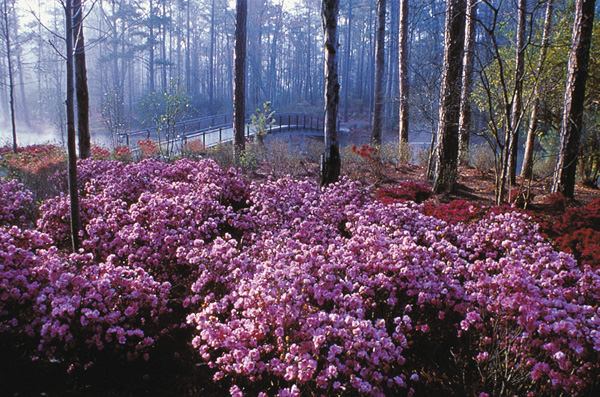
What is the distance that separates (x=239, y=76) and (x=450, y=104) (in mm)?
6711

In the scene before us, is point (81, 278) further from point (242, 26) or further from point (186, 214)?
point (242, 26)

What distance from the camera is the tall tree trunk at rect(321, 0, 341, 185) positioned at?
7.78 metres

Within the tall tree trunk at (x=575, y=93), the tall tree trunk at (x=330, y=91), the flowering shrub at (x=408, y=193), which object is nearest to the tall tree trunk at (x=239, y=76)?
the tall tree trunk at (x=330, y=91)

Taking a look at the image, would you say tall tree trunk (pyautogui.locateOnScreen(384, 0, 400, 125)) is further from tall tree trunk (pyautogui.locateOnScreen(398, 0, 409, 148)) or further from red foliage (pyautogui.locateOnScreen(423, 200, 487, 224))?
red foliage (pyautogui.locateOnScreen(423, 200, 487, 224))

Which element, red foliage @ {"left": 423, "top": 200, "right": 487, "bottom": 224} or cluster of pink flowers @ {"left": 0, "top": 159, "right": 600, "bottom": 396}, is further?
red foliage @ {"left": 423, "top": 200, "right": 487, "bottom": 224}

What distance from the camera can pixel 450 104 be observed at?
8.52 metres

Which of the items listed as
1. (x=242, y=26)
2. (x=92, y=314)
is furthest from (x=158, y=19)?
(x=92, y=314)

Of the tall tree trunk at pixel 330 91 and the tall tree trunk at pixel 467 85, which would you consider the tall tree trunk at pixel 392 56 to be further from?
the tall tree trunk at pixel 330 91

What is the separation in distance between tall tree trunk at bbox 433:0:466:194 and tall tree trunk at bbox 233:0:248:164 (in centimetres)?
596

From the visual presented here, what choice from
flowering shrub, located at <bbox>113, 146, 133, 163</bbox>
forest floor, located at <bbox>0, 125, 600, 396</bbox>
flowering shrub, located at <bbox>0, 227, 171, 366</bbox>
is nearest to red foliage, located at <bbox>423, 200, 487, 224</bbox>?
forest floor, located at <bbox>0, 125, 600, 396</bbox>

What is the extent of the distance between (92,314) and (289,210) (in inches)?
120

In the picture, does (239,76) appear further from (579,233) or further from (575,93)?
(579,233)

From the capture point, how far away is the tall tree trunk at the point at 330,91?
25.5 feet

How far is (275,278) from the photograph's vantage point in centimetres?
312
